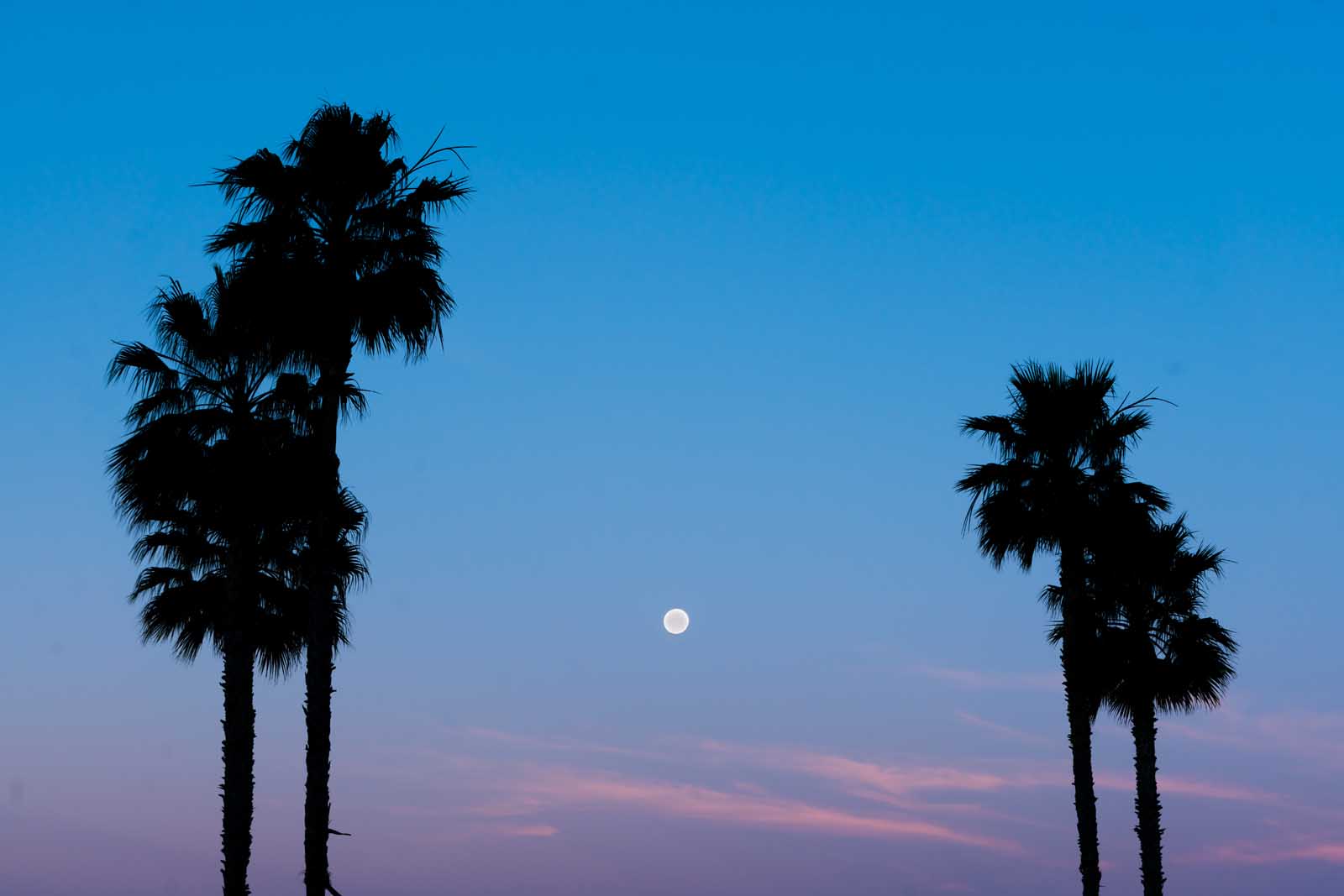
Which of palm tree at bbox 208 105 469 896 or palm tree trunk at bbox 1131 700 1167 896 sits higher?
palm tree at bbox 208 105 469 896

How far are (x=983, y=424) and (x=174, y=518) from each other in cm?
2095

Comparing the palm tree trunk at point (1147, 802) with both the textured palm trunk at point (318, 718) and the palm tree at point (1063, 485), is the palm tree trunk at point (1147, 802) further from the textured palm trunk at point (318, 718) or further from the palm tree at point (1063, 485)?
the textured palm trunk at point (318, 718)

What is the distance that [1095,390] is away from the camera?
3988cm

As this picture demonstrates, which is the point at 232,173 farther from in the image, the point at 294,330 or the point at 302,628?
the point at 302,628

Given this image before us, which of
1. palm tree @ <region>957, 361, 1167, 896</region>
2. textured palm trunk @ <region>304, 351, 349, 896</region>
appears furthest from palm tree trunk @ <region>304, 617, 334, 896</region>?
palm tree @ <region>957, 361, 1167, 896</region>

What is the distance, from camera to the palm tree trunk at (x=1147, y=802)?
136ft

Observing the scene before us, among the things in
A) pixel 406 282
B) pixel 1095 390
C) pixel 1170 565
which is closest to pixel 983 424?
pixel 1095 390

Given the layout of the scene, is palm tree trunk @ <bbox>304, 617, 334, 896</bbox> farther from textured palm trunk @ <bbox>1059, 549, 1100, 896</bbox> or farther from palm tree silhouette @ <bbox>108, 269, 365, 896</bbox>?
textured palm trunk @ <bbox>1059, 549, 1100, 896</bbox>

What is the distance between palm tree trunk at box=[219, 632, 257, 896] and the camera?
29.2 metres

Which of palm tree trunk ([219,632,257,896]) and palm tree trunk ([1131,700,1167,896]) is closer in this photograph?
palm tree trunk ([219,632,257,896])

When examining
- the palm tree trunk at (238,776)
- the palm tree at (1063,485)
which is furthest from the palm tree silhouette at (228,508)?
the palm tree at (1063,485)

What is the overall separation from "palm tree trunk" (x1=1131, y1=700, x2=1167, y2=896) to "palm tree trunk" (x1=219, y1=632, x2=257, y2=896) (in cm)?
2451

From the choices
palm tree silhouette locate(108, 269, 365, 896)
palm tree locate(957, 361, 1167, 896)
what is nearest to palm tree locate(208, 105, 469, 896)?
palm tree silhouette locate(108, 269, 365, 896)

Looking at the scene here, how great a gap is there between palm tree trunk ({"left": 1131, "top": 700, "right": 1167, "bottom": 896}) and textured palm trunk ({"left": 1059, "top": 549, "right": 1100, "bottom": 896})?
10.7ft
